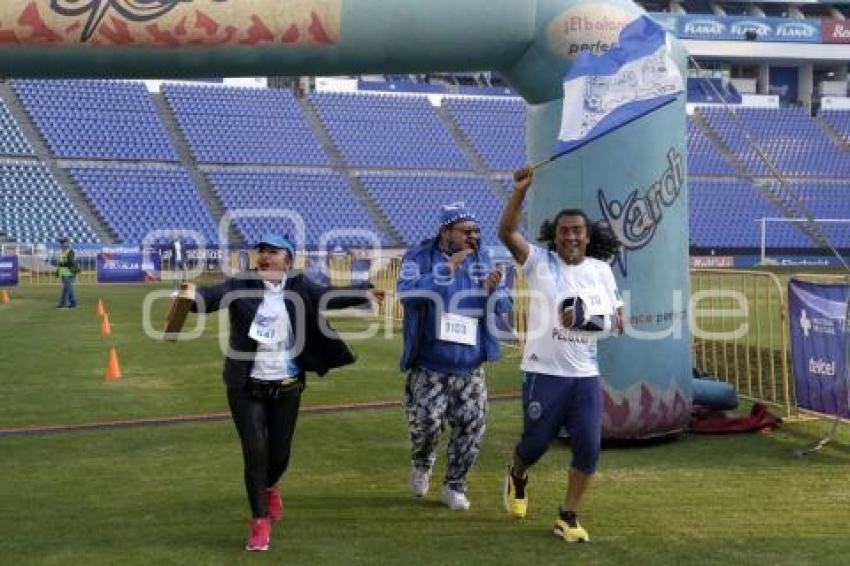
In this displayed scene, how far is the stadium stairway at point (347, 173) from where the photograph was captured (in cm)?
4159

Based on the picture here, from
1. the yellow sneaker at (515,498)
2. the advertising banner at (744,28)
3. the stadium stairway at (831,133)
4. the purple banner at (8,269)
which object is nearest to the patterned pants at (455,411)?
the yellow sneaker at (515,498)

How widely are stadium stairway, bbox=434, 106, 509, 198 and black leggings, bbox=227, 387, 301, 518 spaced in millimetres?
40233

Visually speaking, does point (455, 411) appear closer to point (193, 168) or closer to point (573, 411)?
point (573, 411)

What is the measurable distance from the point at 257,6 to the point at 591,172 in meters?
2.60

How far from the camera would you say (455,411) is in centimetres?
627

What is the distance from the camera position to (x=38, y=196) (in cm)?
3753

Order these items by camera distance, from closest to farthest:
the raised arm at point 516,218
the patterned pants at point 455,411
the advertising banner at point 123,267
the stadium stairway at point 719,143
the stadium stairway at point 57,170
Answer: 1. the raised arm at point 516,218
2. the patterned pants at point 455,411
3. the advertising banner at point 123,267
4. the stadium stairway at point 57,170
5. the stadium stairway at point 719,143

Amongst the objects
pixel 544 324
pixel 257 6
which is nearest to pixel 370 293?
pixel 544 324

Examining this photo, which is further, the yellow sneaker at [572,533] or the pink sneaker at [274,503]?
the pink sneaker at [274,503]

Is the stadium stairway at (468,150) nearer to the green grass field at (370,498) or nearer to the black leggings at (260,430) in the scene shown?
the green grass field at (370,498)

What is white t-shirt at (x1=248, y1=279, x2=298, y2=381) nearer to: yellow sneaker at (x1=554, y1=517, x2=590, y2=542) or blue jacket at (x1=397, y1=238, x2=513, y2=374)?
blue jacket at (x1=397, y1=238, x2=513, y2=374)

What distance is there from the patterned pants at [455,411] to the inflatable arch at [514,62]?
181 cm

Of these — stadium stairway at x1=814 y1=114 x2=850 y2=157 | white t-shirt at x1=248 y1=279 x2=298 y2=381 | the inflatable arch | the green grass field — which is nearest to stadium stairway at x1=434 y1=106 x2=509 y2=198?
stadium stairway at x1=814 y1=114 x2=850 y2=157

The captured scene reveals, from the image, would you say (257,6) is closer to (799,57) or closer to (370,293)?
(370,293)
